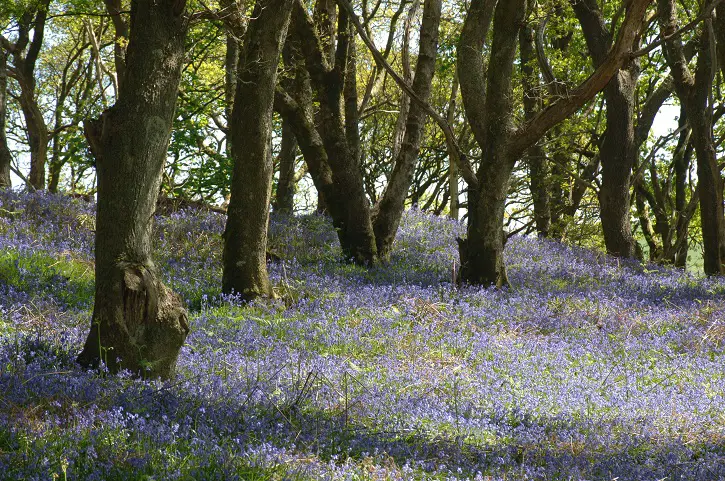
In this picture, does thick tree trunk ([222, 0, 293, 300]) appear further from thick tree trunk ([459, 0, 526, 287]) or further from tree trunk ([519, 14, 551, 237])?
tree trunk ([519, 14, 551, 237])

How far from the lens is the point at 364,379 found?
5.87 metres

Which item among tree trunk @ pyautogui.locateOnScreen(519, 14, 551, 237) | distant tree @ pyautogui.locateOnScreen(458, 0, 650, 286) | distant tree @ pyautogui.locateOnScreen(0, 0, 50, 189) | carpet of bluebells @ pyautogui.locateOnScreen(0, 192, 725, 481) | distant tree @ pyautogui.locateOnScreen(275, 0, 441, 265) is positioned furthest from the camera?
distant tree @ pyautogui.locateOnScreen(0, 0, 50, 189)

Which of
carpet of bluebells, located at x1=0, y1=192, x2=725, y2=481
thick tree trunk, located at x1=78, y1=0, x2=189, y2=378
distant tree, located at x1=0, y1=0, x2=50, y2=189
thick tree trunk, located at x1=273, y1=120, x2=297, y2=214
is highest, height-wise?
distant tree, located at x1=0, y1=0, x2=50, y2=189

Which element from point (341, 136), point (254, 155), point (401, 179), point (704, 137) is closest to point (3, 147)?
point (341, 136)

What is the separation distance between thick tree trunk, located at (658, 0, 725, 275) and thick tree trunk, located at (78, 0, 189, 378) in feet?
34.3

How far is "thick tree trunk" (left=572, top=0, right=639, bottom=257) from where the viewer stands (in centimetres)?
1403

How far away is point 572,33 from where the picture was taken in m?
20.8

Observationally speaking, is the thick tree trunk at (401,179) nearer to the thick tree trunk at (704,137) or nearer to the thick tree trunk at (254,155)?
the thick tree trunk at (254,155)

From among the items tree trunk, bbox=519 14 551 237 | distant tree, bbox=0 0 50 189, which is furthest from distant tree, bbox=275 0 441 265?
distant tree, bbox=0 0 50 189

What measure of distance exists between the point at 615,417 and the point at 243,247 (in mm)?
4717

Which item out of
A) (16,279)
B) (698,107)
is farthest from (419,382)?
(698,107)

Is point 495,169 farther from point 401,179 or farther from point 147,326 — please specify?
point 147,326

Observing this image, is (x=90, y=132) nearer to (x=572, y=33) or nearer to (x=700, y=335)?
(x=700, y=335)

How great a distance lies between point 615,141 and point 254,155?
8.22 metres
